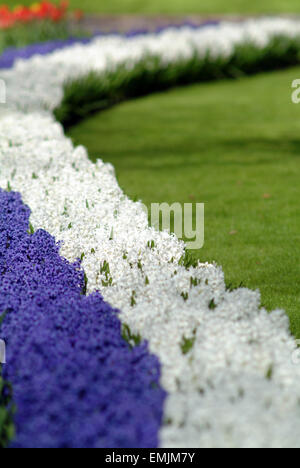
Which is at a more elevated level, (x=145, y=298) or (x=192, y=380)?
(x=145, y=298)

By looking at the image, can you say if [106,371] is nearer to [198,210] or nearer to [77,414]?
[77,414]

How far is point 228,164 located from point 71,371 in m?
6.55

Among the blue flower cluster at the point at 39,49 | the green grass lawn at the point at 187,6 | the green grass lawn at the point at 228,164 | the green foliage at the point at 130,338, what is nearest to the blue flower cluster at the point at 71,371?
the green foliage at the point at 130,338

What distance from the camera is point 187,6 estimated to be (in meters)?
32.2

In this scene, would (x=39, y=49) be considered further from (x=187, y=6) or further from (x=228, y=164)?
(x=187, y=6)

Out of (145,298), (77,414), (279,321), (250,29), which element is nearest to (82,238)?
(145,298)

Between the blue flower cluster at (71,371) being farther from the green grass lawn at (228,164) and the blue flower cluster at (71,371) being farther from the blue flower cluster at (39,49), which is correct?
the blue flower cluster at (39,49)

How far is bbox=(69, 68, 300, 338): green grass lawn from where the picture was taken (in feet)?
19.8

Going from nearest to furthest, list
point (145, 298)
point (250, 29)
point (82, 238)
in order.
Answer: point (145, 298)
point (82, 238)
point (250, 29)

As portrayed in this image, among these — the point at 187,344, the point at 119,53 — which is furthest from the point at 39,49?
the point at 187,344

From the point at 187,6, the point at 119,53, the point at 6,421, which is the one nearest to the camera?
the point at 6,421

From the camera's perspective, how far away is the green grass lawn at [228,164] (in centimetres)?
603

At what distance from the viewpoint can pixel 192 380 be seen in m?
3.01

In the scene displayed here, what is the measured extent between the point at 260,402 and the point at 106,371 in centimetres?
73
